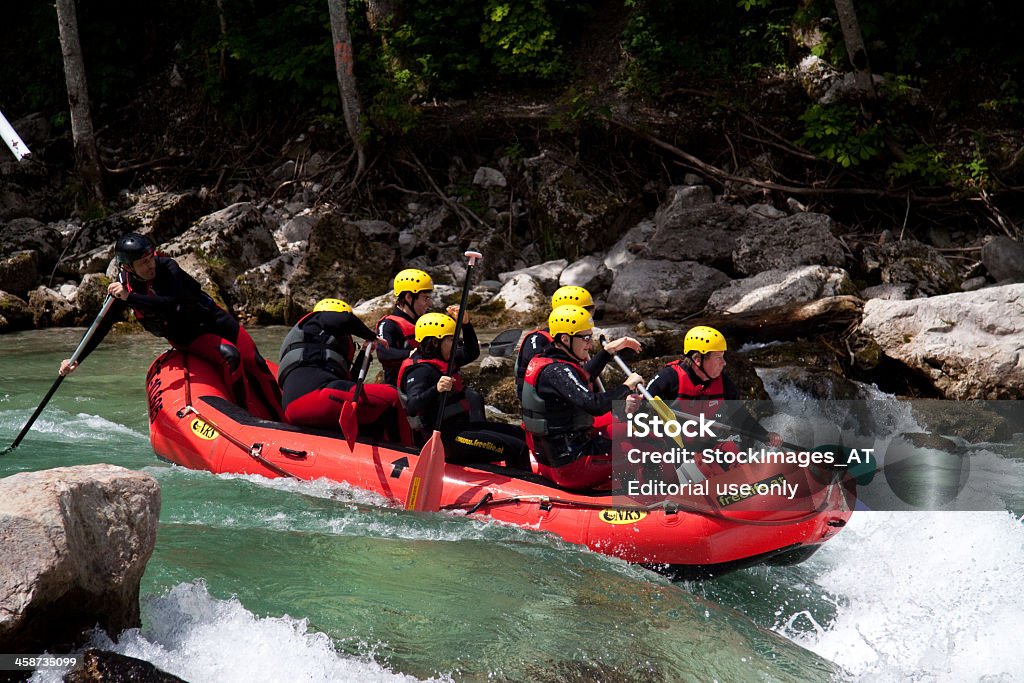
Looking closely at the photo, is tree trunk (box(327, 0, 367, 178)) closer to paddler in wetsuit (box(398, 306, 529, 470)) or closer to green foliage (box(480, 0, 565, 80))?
green foliage (box(480, 0, 565, 80))

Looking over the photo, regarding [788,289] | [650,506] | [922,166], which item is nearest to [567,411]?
[650,506]

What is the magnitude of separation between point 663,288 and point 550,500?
6.16m

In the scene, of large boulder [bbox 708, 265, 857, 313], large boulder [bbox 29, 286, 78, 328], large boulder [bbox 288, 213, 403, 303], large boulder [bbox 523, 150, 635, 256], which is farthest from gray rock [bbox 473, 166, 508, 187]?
large boulder [bbox 29, 286, 78, 328]

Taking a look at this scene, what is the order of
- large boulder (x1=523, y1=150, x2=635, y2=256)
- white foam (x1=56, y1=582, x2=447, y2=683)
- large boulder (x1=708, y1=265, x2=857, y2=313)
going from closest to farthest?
white foam (x1=56, y1=582, x2=447, y2=683) → large boulder (x1=708, y1=265, x2=857, y2=313) → large boulder (x1=523, y1=150, x2=635, y2=256)

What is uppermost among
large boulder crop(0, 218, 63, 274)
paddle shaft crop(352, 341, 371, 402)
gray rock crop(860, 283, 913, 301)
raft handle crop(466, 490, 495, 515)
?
large boulder crop(0, 218, 63, 274)

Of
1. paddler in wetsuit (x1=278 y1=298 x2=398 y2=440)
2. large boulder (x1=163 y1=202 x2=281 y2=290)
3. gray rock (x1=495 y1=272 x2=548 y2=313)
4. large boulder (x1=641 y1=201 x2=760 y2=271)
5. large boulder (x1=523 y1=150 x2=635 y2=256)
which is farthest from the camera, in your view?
large boulder (x1=523 y1=150 x2=635 y2=256)

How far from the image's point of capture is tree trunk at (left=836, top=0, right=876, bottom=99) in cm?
1183

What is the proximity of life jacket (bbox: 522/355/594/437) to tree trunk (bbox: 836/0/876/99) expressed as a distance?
8729 mm

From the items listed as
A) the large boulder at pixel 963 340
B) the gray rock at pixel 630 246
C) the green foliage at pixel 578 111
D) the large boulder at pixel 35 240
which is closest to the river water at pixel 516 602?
the large boulder at pixel 963 340

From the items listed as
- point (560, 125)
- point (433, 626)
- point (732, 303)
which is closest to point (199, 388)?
point (433, 626)

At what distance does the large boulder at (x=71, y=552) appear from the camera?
288cm

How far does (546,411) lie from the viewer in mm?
5207

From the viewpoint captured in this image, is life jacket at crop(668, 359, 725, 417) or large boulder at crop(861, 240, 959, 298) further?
large boulder at crop(861, 240, 959, 298)

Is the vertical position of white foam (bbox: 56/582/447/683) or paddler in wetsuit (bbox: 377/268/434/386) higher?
paddler in wetsuit (bbox: 377/268/434/386)
